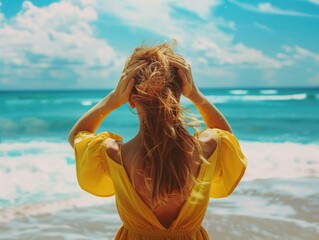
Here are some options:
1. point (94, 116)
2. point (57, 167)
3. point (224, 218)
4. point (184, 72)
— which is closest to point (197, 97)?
point (184, 72)

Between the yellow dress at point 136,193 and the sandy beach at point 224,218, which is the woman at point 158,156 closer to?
the yellow dress at point 136,193

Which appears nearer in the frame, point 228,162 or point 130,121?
point 228,162

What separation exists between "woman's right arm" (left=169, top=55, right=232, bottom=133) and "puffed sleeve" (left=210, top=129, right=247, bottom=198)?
8 cm

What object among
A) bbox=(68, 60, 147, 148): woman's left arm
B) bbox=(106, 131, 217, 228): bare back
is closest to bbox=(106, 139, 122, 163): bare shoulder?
bbox=(106, 131, 217, 228): bare back

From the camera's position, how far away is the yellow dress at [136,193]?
165 cm

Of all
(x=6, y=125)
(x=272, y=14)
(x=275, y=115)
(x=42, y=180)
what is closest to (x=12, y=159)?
(x=42, y=180)

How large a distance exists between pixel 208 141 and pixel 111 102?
1.17 feet

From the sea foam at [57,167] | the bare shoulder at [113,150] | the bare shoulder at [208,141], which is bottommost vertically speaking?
the sea foam at [57,167]

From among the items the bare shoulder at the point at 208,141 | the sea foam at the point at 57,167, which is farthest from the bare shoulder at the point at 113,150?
the sea foam at the point at 57,167

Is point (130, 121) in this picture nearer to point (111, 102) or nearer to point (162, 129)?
point (111, 102)

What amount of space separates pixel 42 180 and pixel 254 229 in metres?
4.01

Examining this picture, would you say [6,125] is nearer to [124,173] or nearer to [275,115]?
[275,115]

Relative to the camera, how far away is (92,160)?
1707 mm

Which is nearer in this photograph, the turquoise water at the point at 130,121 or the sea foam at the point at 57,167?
the sea foam at the point at 57,167
